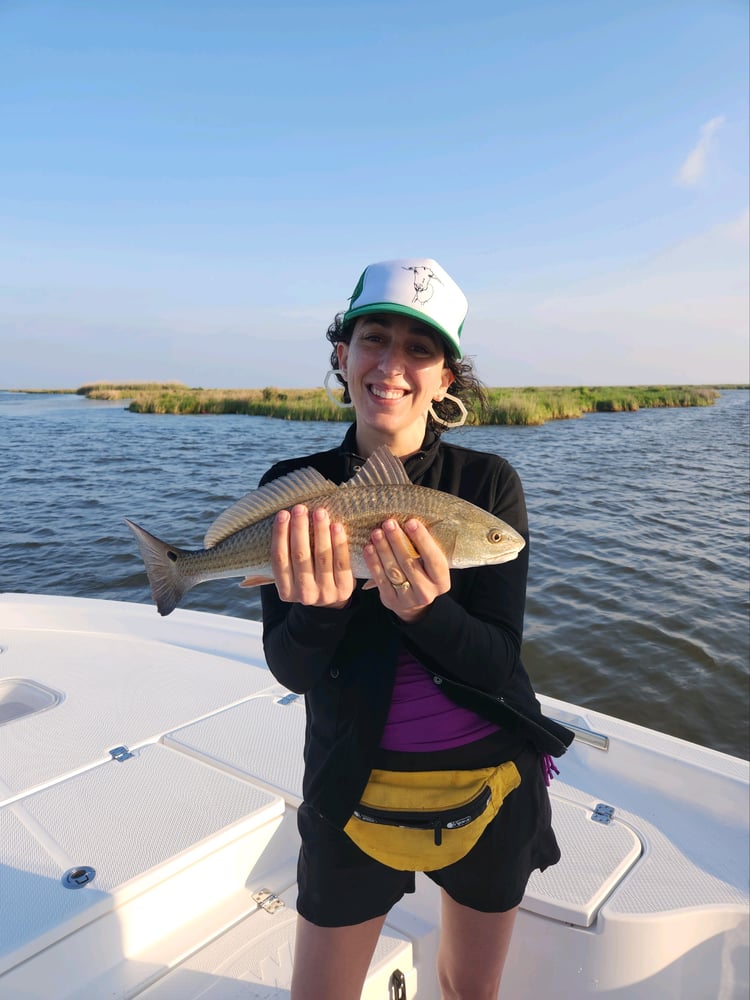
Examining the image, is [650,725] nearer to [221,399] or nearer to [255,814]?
[255,814]

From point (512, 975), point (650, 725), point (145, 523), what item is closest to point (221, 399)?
point (145, 523)

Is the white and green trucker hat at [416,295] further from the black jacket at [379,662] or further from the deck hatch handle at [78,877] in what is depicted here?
the deck hatch handle at [78,877]

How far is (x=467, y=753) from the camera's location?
7.00 feet

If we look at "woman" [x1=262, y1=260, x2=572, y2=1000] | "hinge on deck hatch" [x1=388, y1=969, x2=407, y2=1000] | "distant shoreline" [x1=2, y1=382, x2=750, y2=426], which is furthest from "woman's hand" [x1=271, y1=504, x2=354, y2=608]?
"distant shoreline" [x1=2, y1=382, x2=750, y2=426]

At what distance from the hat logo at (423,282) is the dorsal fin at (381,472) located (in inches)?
21.3

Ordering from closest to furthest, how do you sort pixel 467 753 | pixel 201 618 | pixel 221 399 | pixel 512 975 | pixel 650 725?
pixel 467 753, pixel 512 975, pixel 201 618, pixel 650 725, pixel 221 399

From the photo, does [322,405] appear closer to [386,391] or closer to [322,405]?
[322,405]

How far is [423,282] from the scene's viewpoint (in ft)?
7.43

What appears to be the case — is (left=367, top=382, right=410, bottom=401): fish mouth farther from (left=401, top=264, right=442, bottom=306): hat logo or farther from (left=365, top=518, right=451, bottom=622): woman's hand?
(left=365, top=518, right=451, bottom=622): woman's hand

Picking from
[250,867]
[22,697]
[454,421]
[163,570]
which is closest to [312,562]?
[163,570]

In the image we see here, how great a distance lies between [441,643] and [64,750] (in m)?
2.96

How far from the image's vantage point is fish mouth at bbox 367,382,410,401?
233 centimetres

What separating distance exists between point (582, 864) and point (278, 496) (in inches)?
95.0

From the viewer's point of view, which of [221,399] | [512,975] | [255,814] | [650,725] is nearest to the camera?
[512,975]
